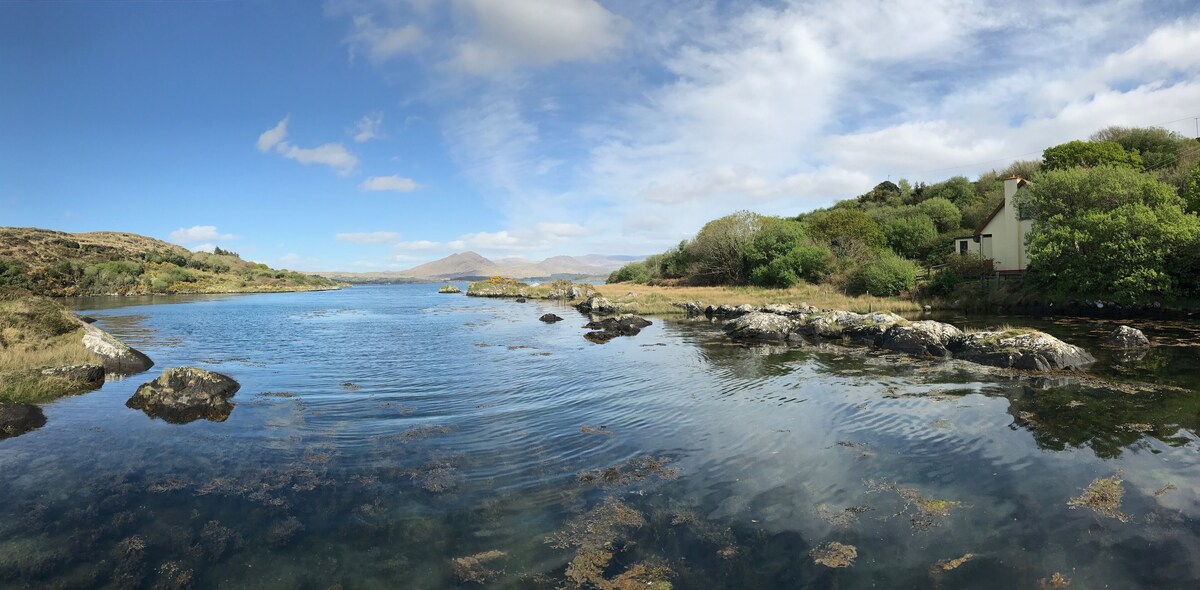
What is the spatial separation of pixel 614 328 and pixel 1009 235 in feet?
121

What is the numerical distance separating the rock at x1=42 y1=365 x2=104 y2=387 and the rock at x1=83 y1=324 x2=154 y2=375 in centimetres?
214

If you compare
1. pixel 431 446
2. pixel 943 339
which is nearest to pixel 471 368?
pixel 431 446

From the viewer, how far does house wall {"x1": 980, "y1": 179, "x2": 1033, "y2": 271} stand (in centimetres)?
4462

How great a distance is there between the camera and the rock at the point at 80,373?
1587cm

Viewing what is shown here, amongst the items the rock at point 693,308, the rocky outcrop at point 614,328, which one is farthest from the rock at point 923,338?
the rock at point 693,308

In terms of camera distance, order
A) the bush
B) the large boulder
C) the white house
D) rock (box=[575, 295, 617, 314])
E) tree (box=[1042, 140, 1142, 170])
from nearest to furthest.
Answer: the large boulder
the white house
the bush
rock (box=[575, 295, 617, 314])
tree (box=[1042, 140, 1142, 170])

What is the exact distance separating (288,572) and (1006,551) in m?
8.59

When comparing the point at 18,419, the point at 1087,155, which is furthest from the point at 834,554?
the point at 1087,155

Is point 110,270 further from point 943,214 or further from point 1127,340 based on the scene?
point 943,214

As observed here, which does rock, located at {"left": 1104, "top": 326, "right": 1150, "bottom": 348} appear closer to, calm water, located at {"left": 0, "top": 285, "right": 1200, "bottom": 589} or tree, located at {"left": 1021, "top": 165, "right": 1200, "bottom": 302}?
calm water, located at {"left": 0, "top": 285, "right": 1200, "bottom": 589}

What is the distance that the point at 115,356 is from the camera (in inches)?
762

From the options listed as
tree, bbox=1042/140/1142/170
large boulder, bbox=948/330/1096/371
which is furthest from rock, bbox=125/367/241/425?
tree, bbox=1042/140/1142/170

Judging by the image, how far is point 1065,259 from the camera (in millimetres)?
34094

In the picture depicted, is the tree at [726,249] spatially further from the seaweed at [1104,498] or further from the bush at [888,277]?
the seaweed at [1104,498]
